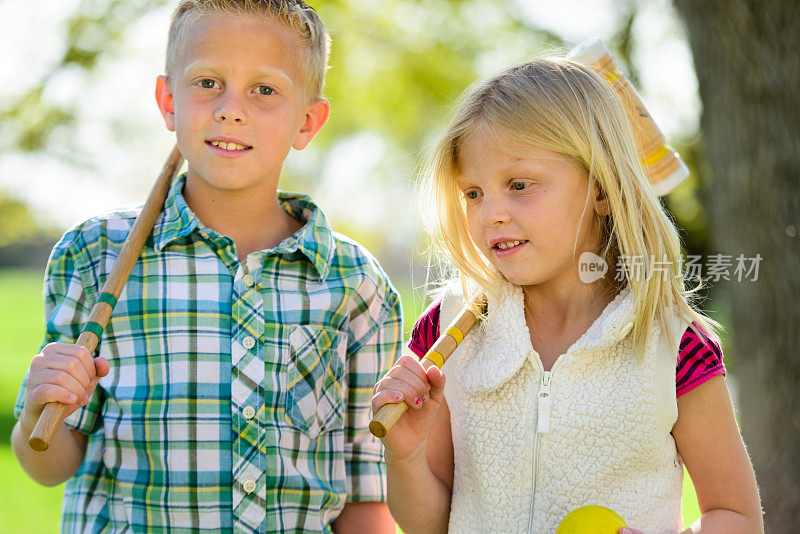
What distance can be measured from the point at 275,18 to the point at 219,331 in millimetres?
960

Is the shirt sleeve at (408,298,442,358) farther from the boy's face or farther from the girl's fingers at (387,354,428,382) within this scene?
the boy's face

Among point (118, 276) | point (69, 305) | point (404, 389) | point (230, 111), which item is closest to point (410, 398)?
point (404, 389)

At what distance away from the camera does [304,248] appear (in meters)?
2.58

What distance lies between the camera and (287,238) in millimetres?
2680

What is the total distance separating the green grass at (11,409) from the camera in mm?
5898

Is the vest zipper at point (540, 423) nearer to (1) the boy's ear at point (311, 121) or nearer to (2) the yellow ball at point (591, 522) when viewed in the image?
(2) the yellow ball at point (591, 522)

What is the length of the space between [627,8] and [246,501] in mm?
11850

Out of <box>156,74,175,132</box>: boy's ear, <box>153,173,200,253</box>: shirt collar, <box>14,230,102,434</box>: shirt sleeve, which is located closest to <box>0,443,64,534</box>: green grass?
<box>14,230,102,434</box>: shirt sleeve

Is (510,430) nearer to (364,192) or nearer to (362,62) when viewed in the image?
(362,62)

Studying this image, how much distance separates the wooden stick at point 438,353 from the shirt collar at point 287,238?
17.8 inches

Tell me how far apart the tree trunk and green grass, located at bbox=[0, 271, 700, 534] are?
1.59 meters

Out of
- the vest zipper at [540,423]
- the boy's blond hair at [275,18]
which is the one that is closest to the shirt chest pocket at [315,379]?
the vest zipper at [540,423]

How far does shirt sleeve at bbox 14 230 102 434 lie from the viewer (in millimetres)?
2473

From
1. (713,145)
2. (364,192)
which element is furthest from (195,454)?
(364,192)
